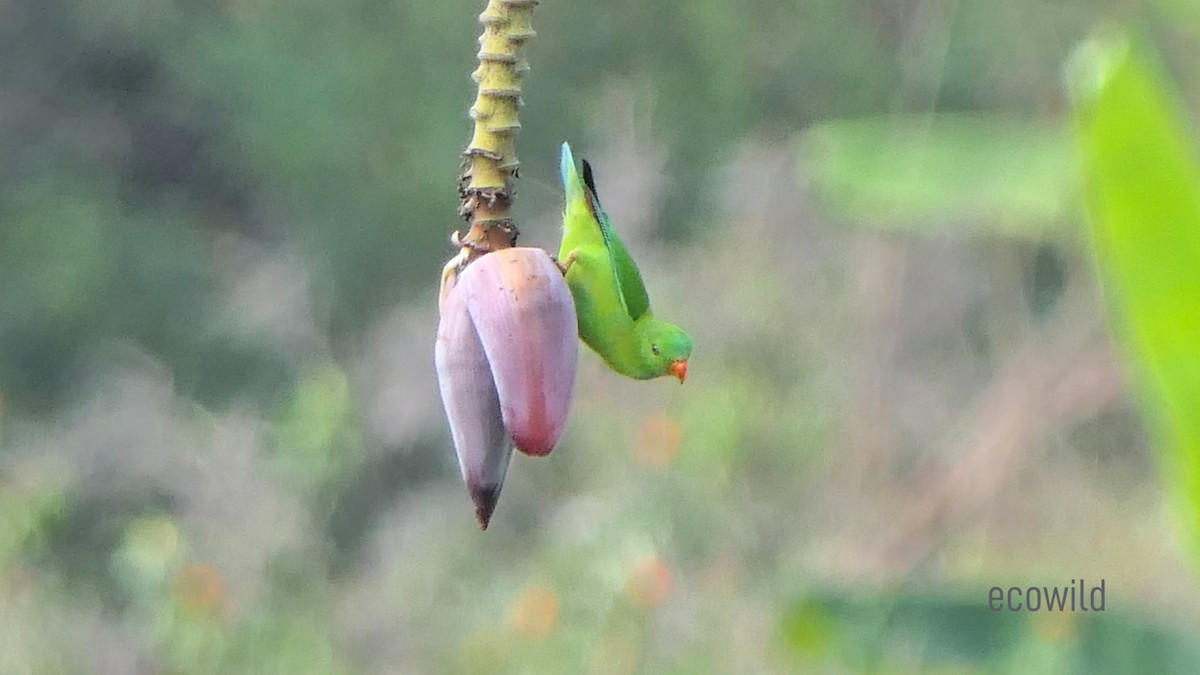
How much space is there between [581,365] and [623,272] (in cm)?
127

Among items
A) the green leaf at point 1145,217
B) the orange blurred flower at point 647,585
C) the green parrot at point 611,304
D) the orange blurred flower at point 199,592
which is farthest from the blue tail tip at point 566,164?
the orange blurred flower at point 199,592

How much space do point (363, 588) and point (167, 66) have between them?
1.07 m

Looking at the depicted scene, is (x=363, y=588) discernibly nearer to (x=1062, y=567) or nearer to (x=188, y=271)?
(x=188, y=271)

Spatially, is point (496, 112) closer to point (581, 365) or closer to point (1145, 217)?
point (1145, 217)

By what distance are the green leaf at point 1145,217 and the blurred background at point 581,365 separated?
1.79 ft

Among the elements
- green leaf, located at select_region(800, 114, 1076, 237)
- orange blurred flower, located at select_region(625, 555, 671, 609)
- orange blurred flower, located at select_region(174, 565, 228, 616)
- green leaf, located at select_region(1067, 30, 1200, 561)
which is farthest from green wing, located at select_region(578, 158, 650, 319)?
orange blurred flower, located at select_region(174, 565, 228, 616)

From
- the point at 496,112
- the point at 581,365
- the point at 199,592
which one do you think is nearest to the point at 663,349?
the point at 496,112

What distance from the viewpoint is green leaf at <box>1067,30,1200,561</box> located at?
39cm

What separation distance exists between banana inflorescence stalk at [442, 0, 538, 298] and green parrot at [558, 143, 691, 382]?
0.21 feet

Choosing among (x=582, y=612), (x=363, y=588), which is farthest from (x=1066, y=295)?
(x=363, y=588)

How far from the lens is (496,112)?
276 mm

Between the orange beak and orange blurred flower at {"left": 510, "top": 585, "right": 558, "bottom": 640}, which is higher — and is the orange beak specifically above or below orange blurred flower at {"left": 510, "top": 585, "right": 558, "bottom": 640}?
below

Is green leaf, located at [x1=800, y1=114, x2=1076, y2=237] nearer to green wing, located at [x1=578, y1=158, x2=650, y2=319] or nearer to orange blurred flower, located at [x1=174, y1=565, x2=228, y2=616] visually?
green wing, located at [x1=578, y1=158, x2=650, y2=319]

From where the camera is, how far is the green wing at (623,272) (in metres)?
0.37
